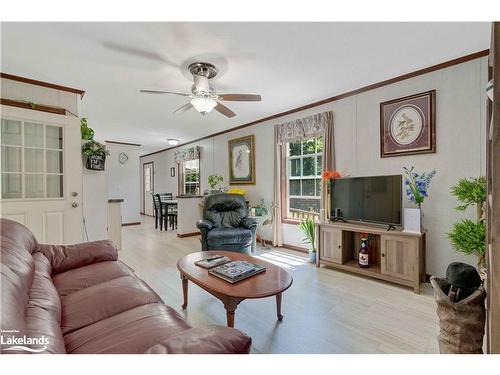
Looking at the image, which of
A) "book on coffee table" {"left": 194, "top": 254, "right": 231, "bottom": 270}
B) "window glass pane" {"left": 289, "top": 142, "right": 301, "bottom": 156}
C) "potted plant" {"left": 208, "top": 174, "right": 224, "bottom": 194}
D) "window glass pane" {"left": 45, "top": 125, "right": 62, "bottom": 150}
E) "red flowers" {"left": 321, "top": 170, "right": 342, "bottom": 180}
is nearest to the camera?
"book on coffee table" {"left": 194, "top": 254, "right": 231, "bottom": 270}

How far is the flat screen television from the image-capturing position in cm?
271

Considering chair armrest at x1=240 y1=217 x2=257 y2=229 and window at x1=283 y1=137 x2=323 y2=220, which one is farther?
window at x1=283 y1=137 x2=323 y2=220

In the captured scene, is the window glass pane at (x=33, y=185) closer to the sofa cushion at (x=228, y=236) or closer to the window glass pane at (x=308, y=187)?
the sofa cushion at (x=228, y=236)

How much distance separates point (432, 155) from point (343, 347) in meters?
2.25

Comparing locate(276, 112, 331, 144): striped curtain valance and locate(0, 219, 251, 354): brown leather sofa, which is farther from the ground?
locate(276, 112, 331, 144): striped curtain valance

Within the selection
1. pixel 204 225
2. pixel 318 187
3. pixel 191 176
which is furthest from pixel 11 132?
pixel 191 176

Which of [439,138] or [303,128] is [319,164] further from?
[439,138]

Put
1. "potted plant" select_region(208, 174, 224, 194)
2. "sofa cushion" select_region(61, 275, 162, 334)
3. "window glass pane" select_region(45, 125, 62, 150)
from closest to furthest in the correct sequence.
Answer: "sofa cushion" select_region(61, 275, 162, 334) → "window glass pane" select_region(45, 125, 62, 150) → "potted plant" select_region(208, 174, 224, 194)

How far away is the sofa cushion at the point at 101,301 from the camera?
4.13 ft

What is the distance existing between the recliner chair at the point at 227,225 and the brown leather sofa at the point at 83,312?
5.23 feet

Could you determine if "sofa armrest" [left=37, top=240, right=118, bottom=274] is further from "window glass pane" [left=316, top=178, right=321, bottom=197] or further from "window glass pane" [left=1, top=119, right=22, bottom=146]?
"window glass pane" [left=316, top=178, right=321, bottom=197]

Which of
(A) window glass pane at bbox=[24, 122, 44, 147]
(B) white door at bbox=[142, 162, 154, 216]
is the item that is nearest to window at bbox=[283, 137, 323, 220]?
(A) window glass pane at bbox=[24, 122, 44, 147]

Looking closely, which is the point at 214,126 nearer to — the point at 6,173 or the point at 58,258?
the point at 6,173

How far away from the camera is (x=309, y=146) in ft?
13.4
